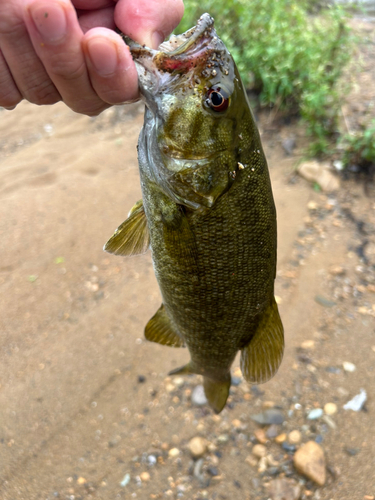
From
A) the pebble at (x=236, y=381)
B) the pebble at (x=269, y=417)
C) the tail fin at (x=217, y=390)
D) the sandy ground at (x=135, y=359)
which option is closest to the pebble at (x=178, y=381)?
the sandy ground at (x=135, y=359)

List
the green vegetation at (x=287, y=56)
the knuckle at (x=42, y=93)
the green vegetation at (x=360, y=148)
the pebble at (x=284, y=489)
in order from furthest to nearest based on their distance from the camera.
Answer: the green vegetation at (x=287, y=56), the green vegetation at (x=360, y=148), the pebble at (x=284, y=489), the knuckle at (x=42, y=93)

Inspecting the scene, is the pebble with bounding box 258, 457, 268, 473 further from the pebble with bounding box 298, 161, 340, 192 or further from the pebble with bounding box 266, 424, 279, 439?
the pebble with bounding box 298, 161, 340, 192

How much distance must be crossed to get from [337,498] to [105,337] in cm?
190

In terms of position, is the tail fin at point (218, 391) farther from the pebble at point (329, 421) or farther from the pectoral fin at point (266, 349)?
the pebble at point (329, 421)

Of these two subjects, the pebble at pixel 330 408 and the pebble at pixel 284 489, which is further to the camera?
the pebble at pixel 330 408

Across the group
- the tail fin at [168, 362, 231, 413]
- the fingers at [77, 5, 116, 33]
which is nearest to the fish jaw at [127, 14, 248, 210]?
the fingers at [77, 5, 116, 33]

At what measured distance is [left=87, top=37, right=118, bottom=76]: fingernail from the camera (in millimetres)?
1170


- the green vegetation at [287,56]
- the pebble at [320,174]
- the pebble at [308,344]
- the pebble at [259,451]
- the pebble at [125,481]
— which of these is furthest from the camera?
the green vegetation at [287,56]

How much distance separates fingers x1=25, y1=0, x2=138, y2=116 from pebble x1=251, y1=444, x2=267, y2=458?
7.50ft

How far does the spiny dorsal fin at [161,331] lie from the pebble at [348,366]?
1.57 metres

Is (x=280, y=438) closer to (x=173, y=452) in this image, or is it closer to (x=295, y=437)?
(x=295, y=437)

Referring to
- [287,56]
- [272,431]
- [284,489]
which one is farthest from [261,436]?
[287,56]

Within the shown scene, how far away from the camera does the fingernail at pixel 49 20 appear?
1.05 metres

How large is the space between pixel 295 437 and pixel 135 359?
49.2 inches
